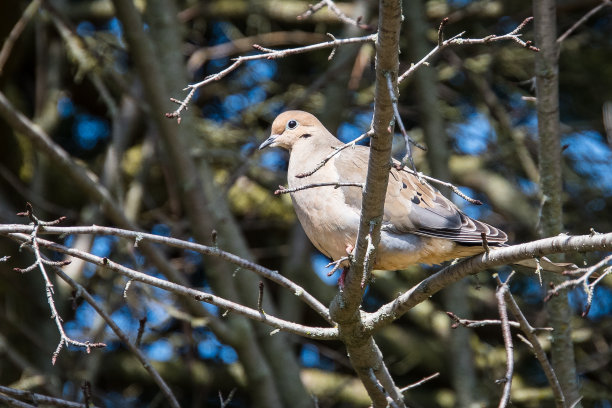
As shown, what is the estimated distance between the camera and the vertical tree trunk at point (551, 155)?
3592mm

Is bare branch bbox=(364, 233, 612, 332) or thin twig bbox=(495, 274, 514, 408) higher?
bare branch bbox=(364, 233, 612, 332)

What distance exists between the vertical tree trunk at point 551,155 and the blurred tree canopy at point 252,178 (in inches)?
39.3

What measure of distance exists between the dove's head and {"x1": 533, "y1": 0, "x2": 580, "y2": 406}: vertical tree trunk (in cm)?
110

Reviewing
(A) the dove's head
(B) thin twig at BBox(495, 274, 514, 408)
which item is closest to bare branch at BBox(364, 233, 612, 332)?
(B) thin twig at BBox(495, 274, 514, 408)

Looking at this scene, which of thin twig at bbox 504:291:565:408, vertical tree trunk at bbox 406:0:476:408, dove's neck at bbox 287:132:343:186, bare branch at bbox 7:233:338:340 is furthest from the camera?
vertical tree trunk at bbox 406:0:476:408

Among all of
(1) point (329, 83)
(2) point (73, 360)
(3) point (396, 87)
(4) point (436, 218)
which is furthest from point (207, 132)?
(3) point (396, 87)

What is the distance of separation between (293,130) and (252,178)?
157cm

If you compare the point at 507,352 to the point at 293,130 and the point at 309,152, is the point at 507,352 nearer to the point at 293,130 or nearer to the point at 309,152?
the point at 309,152

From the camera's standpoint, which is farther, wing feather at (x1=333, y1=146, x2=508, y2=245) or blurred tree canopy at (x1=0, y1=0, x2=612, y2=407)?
blurred tree canopy at (x1=0, y1=0, x2=612, y2=407)

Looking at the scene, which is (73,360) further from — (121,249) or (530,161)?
(530,161)

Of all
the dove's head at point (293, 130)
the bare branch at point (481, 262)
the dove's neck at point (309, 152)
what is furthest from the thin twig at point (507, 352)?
the dove's head at point (293, 130)

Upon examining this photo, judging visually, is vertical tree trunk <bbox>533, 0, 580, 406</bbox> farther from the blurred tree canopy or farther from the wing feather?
the blurred tree canopy

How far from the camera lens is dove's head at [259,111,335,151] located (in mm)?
4141

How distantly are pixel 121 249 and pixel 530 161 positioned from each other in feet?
8.87
